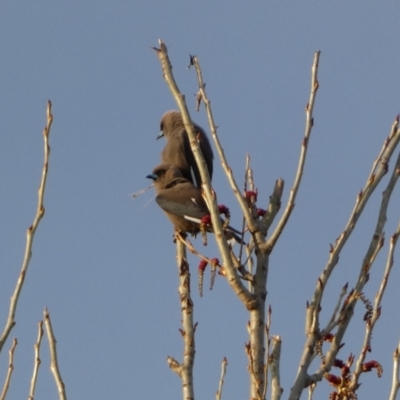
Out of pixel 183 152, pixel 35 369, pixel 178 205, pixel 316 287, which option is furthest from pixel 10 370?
pixel 183 152

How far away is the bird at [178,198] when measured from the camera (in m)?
7.66

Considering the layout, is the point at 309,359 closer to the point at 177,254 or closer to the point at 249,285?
the point at 249,285

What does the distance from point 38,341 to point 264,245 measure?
1042mm

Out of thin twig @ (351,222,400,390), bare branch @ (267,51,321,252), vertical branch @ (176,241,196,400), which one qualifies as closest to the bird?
vertical branch @ (176,241,196,400)

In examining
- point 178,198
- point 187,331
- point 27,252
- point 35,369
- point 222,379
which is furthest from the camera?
point 178,198

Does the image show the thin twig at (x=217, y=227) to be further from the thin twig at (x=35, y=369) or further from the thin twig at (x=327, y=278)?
the thin twig at (x=35, y=369)

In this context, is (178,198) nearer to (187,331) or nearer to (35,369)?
(187,331)

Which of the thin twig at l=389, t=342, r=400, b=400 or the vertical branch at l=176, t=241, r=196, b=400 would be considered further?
the vertical branch at l=176, t=241, r=196, b=400

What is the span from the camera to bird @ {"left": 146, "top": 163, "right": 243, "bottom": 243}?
7664 millimetres

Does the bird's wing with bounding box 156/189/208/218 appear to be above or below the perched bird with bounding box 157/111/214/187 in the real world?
below

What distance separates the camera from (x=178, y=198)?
25.9ft

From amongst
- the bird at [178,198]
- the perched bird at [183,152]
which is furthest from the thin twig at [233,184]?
the perched bird at [183,152]

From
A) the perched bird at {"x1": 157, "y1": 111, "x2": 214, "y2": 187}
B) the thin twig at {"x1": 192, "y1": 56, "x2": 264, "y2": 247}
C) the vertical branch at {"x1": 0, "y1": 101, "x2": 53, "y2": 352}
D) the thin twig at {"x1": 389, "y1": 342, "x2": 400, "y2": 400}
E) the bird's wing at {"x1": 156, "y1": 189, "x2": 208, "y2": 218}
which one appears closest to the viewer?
the vertical branch at {"x1": 0, "y1": 101, "x2": 53, "y2": 352}

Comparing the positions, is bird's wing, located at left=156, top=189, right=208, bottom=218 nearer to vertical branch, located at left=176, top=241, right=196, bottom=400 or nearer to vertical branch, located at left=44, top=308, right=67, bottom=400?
vertical branch, located at left=176, top=241, right=196, bottom=400
